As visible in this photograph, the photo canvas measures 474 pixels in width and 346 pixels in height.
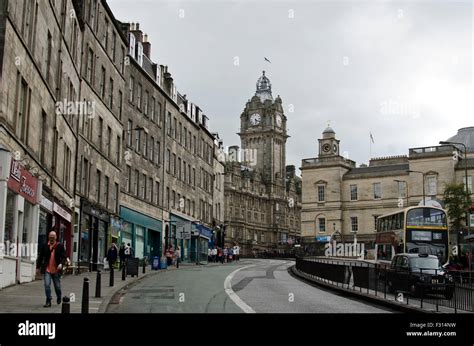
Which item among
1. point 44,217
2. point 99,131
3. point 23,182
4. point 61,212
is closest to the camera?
point 23,182

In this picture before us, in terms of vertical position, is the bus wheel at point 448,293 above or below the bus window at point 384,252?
below

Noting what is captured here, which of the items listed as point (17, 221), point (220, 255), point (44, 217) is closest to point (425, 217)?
point (44, 217)

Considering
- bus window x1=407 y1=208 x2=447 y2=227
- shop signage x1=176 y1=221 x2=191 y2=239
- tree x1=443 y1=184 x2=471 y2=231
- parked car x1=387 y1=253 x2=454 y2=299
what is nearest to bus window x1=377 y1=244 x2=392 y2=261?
bus window x1=407 y1=208 x2=447 y2=227

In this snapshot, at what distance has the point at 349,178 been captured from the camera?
95500mm

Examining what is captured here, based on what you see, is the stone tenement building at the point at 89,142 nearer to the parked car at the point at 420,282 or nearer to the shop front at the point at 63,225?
the shop front at the point at 63,225

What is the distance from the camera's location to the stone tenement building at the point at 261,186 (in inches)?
4882

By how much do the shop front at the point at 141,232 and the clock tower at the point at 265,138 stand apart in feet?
296

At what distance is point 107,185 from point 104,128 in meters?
3.46

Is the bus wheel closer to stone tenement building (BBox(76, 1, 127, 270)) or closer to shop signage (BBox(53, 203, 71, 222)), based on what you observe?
shop signage (BBox(53, 203, 71, 222))

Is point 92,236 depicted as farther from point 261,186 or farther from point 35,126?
point 261,186

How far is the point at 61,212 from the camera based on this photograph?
90.2ft

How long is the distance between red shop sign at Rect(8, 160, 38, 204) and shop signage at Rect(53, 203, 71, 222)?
3.69 metres

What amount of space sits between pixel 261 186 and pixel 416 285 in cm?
11561

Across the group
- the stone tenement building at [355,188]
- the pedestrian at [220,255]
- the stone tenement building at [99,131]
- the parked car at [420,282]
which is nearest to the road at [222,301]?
the parked car at [420,282]
